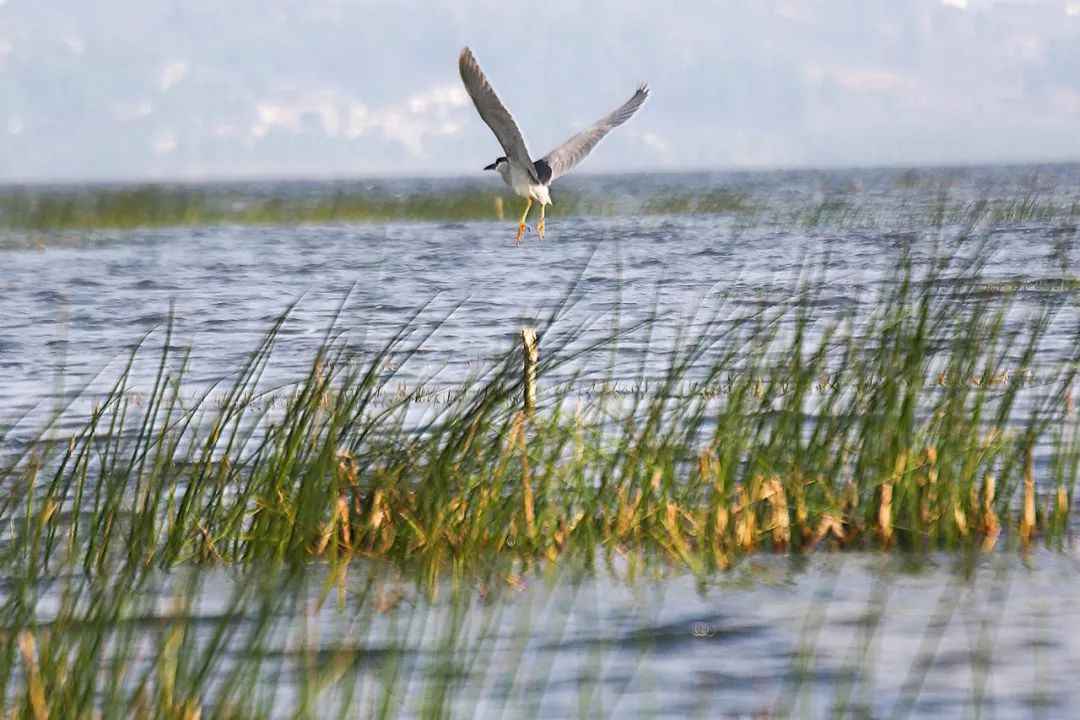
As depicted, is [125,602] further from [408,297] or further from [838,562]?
[408,297]

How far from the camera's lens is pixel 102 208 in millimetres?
37812

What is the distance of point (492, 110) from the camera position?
460 inches

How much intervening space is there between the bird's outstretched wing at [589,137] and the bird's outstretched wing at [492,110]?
0.26 m

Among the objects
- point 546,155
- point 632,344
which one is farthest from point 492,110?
point 632,344

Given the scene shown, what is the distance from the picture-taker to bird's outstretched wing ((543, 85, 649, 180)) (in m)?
13.1

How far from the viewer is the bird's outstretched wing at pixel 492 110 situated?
35.8 ft

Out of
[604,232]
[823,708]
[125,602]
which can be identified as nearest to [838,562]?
[823,708]

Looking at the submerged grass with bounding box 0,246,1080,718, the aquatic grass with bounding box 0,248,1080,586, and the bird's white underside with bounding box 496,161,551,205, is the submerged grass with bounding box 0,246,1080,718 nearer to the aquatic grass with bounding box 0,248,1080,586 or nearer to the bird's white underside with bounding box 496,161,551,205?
the aquatic grass with bounding box 0,248,1080,586

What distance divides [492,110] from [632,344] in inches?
110

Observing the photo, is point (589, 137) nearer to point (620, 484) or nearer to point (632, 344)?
point (632, 344)

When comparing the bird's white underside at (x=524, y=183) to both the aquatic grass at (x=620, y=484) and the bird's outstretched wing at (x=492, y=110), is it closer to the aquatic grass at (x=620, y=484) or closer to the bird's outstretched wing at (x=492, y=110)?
the bird's outstretched wing at (x=492, y=110)

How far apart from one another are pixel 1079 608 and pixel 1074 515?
4.47 feet

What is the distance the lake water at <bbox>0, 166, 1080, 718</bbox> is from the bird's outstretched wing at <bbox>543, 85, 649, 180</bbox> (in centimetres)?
134

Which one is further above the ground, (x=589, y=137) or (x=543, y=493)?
(x=589, y=137)
